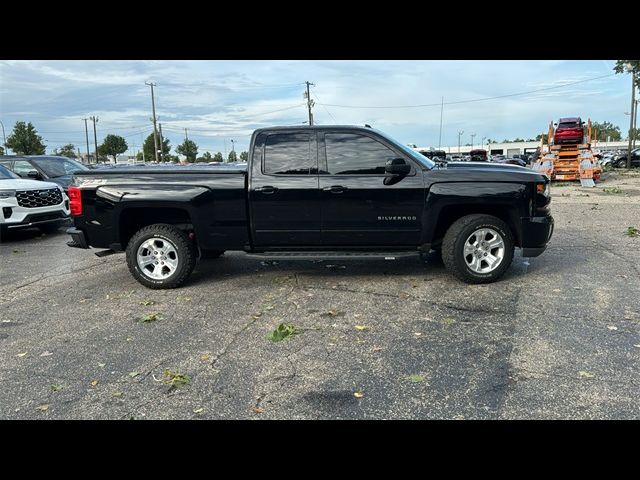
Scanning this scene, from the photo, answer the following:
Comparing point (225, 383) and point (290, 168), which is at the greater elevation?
point (290, 168)

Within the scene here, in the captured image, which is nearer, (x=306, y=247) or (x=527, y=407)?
(x=527, y=407)

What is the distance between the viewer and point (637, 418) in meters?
2.91

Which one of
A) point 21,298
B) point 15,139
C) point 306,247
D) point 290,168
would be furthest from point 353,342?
point 15,139

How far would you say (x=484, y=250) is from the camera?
5750 mm

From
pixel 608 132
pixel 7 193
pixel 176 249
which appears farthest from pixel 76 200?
pixel 608 132

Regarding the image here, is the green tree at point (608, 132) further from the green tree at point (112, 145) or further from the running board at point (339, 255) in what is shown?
the running board at point (339, 255)

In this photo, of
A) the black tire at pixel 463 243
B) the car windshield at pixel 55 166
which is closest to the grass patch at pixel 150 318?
the black tire at pixel 463 243

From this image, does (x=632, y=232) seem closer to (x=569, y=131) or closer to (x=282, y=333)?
(x=282, y=333)

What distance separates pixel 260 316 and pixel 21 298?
3.12m

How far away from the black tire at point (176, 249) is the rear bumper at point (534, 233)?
4039mm

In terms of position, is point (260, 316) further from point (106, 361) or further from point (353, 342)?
point (106, 361)

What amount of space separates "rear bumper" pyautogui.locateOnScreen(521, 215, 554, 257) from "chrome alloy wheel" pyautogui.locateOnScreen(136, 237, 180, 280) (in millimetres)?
4197

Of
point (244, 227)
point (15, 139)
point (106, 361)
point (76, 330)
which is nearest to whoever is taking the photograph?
point (106, 361)

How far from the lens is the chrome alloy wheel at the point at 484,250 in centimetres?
570
